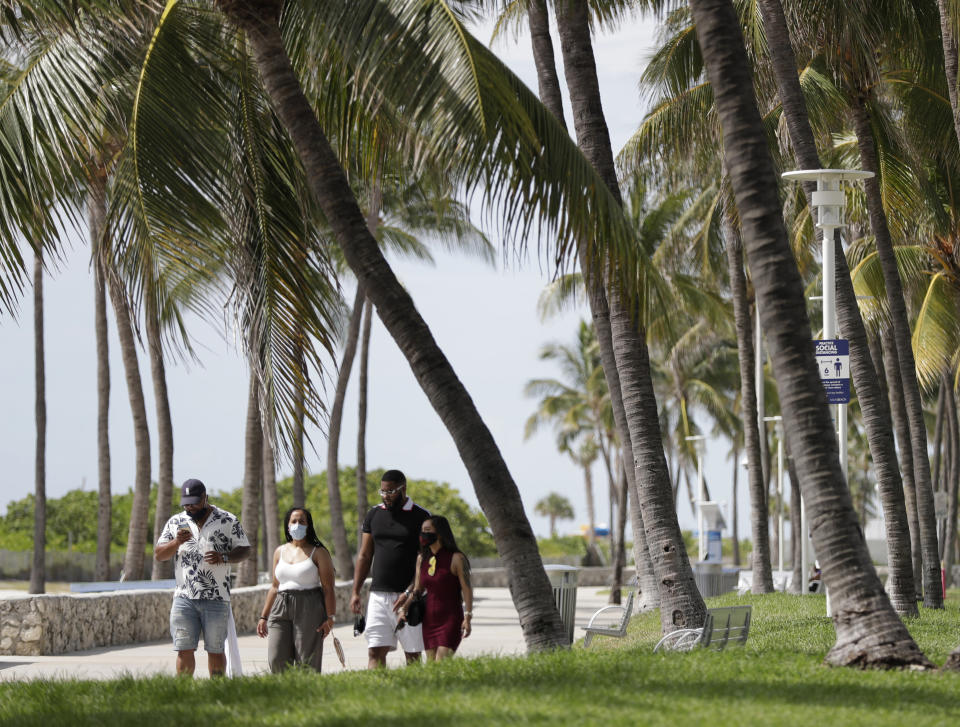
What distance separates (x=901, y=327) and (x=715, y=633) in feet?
38.1

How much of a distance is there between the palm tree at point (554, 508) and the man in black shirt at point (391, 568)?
132m

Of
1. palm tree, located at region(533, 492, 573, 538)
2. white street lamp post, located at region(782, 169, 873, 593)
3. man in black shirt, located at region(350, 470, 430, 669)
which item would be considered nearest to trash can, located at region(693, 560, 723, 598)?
white street lamp post, located at region(782, 169, 873, 593)

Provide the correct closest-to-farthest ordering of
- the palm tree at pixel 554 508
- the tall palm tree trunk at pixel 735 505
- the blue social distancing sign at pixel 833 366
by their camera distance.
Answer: the blue social distancing sign at pixel 833 366 < the tall palm tree trunk at pixel 735 505 < the palm tree at pixel 554 508

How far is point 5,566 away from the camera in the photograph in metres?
45.7

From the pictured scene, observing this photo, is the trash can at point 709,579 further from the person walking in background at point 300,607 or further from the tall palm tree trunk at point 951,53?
the person walking in background at point 300,607

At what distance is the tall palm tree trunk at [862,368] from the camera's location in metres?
15.2

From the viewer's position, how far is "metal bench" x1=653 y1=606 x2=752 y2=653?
9188mm

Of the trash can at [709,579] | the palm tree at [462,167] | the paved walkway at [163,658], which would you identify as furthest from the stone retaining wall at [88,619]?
the trash can at [709,579]

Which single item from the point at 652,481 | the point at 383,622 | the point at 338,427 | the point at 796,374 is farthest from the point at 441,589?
the point at 338,427

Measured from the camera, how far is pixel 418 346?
8.73 meters

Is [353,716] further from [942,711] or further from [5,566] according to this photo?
[5,566]

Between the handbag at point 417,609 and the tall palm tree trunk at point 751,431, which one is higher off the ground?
the tall palm tree trunk at point 751,431

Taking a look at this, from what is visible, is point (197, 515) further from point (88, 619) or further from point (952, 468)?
point (952, 468)

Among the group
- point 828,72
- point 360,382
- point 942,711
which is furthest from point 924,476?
point 360,382
